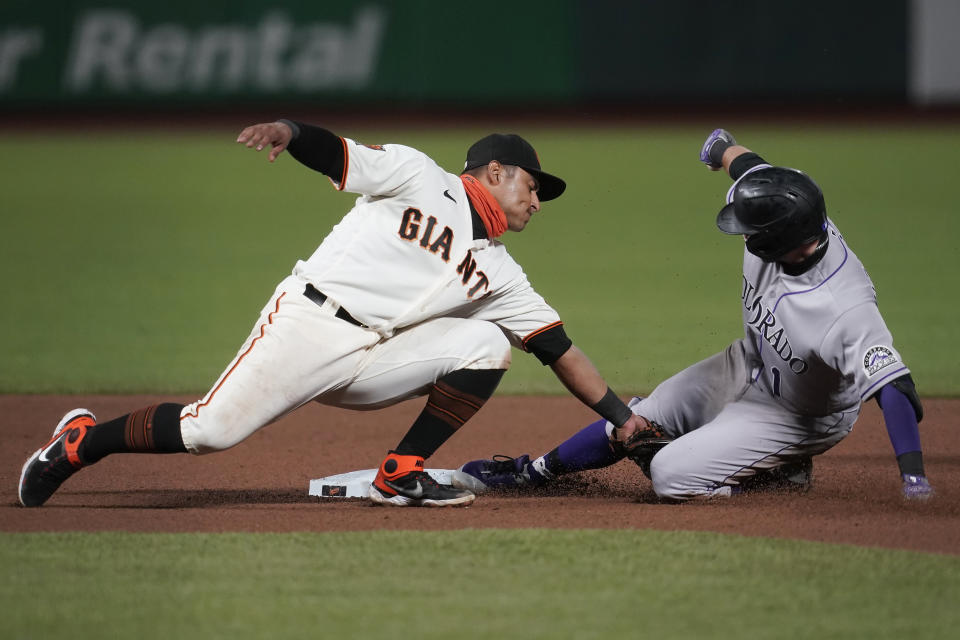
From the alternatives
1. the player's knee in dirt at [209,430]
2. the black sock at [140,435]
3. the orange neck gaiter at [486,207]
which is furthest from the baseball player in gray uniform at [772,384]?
the black sock at [140,435]

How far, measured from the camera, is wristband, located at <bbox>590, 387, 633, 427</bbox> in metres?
5.02

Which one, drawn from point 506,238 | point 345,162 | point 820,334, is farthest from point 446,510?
point 506,238

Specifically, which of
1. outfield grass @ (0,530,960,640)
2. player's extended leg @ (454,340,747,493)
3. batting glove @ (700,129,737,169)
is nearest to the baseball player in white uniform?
player's extended leg @ (454,340,747,493)

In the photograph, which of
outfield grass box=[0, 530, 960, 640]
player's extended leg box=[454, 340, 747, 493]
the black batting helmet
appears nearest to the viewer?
outfield grass box=[0, 530, 960, 640]

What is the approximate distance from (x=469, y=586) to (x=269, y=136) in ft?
5.44

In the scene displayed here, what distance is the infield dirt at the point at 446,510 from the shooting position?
464 cm

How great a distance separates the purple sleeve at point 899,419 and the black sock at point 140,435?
7.99 ft

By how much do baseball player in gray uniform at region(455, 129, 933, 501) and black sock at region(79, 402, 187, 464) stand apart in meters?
1.30

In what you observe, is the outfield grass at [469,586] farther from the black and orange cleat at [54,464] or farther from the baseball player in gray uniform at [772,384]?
the baseball player in gray uniform at [772,384]

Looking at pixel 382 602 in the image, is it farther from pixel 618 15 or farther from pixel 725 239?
pixel 618 15

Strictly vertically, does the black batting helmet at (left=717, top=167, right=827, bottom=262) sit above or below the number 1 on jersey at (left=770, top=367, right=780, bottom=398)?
above

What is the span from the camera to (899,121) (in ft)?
70.5

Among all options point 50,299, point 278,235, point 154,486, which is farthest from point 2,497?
point 278,235

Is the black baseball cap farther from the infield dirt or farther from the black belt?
the infield dirt
